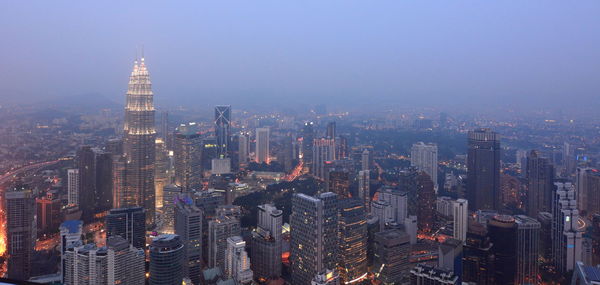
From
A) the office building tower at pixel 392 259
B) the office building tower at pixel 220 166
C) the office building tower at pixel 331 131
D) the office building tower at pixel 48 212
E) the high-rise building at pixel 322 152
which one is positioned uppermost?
the office building tower at pixel 331 131

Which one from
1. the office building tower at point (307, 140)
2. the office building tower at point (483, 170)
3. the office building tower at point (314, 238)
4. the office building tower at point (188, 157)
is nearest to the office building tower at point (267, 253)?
the office building tower at point (314, 238)

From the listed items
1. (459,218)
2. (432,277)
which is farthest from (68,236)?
(459,218)

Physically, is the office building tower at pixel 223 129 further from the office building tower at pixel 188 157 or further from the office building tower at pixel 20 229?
the office building tower at pixel 20 229

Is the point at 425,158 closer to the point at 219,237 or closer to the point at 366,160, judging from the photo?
the point at 366,160

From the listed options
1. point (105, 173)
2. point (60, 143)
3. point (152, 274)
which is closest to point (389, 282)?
point (152, 274)

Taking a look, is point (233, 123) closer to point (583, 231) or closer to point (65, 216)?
point (65, 216)

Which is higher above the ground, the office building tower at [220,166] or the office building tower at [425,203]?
the office building tower at [220,166]
